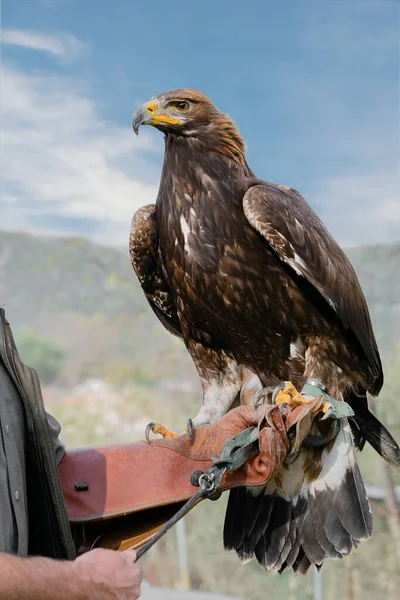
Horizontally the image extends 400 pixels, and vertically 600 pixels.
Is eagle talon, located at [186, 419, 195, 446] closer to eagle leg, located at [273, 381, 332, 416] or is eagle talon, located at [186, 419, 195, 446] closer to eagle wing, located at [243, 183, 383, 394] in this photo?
eagle leg, located at [273, 381, 332, 416]

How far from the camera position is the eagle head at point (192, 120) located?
2260mm

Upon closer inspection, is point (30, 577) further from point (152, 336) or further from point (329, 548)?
point (152, 336)

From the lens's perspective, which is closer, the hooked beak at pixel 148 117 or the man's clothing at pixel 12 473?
the man's clothing at pixel 12 473

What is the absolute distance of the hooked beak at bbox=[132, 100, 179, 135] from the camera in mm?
2230

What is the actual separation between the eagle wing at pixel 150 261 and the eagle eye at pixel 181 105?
1.06ft

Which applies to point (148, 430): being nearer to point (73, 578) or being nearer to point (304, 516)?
point (304, 516)

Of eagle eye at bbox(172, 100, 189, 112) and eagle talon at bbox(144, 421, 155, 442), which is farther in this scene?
eagle eye at bbox(172, 100, 189, 112)

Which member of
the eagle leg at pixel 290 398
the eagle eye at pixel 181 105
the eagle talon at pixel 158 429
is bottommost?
the eagle talon at pixel 158 429

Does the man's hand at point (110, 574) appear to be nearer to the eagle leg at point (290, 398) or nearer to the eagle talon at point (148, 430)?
the eagle talon at point (148, 430)

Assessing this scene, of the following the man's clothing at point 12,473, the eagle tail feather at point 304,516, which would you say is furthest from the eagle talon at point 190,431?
the man's clothing at point 12,473

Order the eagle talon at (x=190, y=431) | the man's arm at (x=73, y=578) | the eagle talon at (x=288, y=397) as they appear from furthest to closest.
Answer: the eagle talon at (x=288, y=397) < the eagle talon at (x=190, y=431) < the man's arm at (x=73, y=578)

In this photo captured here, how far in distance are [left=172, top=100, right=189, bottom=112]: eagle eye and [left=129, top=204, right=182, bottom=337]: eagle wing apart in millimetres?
322

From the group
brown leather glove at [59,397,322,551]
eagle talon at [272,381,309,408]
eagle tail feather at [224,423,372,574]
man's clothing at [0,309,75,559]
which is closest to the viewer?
man's clothing at [0,309,75,559]

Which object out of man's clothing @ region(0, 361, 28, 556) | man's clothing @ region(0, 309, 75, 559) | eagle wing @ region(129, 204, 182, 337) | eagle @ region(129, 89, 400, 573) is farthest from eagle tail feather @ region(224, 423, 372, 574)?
man's clothing @ region(0, 361, 28, 556)
